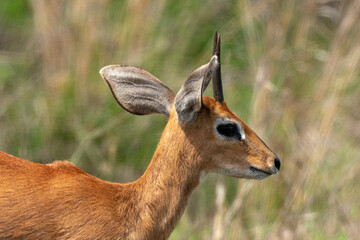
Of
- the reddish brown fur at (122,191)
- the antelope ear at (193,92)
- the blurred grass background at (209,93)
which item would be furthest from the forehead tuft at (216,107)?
the blurred grass background at (209,93)

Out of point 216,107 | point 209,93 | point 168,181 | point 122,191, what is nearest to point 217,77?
point 216,107

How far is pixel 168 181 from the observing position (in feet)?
14.5

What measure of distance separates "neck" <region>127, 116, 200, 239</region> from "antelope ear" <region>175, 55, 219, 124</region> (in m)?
0.11

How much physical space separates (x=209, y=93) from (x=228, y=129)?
8.86 feet

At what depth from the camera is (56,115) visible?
688 centimetres

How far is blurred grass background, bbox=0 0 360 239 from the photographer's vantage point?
6.35m

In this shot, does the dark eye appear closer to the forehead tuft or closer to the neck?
the forehead tuft

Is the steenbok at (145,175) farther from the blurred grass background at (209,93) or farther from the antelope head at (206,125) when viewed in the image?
the blurred grass background at (209,93)

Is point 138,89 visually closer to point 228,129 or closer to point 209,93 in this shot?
point 228,129

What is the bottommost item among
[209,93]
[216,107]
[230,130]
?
[209,93]

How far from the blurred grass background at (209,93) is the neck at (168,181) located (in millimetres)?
1274

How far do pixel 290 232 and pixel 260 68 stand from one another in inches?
63.4

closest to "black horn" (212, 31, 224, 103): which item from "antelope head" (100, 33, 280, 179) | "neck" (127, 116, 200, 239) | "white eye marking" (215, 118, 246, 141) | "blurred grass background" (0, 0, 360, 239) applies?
"antelope head" (100, 33, 280, 179)

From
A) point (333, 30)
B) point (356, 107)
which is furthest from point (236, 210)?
point (333, 30)
